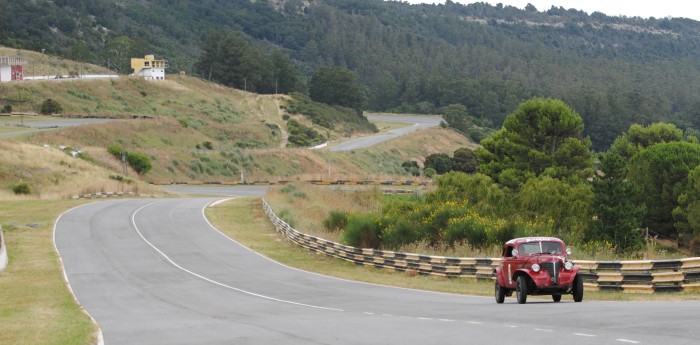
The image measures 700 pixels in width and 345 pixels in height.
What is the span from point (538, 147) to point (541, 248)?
53581mm

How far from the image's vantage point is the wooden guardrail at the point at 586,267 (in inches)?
Answer: 974

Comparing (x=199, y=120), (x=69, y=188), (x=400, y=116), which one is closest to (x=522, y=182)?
(x=69, y=188)

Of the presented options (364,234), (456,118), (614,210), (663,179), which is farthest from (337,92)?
(364,234)

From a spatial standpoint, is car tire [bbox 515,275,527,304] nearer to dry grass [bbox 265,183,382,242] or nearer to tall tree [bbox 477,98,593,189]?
dry grass [bbox 265,183,382,242]

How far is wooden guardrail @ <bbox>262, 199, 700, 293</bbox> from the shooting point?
81.2 feet

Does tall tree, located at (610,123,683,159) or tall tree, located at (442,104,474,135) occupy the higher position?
tall tree, located at (442,104,474,135)

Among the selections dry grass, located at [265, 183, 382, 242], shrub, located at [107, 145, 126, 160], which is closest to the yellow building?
shrub, located at [107, 145, 126, 160]

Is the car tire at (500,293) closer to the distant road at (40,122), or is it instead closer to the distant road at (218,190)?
the distant road at (218,190)

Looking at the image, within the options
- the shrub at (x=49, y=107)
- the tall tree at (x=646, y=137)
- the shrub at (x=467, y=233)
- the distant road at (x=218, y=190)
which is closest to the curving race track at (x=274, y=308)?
the shrub at (x=467, y=233)

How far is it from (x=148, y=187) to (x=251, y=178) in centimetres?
2157

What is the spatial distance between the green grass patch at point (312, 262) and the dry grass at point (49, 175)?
1231 cm

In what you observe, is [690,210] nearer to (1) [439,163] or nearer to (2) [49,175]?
(2) [49,175]

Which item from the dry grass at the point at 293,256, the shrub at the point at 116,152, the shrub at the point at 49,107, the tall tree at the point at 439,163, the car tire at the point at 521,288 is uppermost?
the shrub at the point at 49,107

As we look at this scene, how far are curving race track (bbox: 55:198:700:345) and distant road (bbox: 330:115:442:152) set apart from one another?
76.6 meters
